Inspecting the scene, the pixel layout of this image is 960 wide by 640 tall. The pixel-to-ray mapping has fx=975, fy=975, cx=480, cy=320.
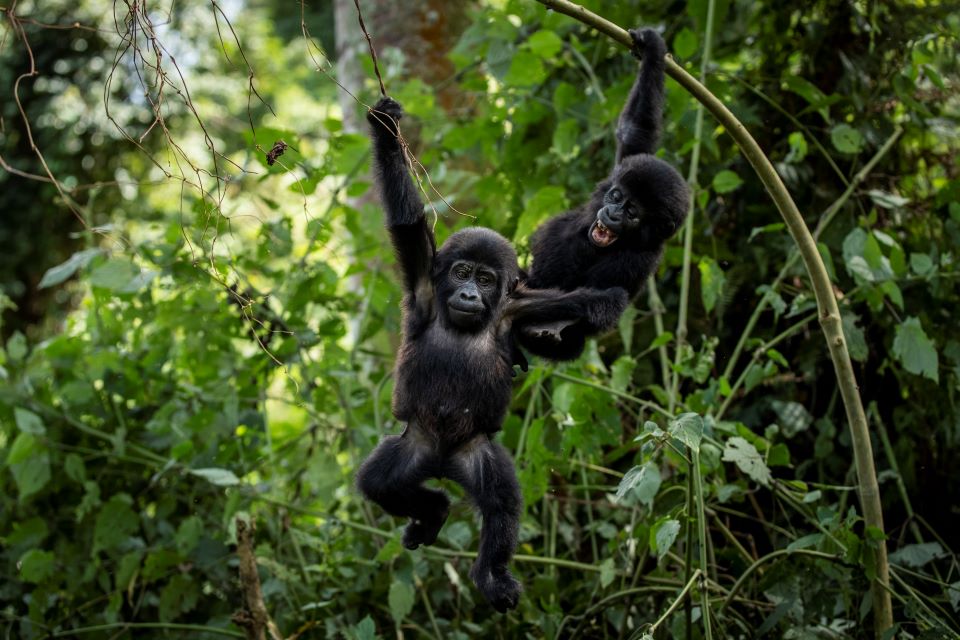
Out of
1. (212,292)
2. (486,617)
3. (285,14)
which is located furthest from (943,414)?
(285,14)

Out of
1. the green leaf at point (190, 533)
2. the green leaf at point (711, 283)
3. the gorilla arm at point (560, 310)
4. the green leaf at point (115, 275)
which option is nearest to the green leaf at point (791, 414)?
the green leaf at point (711, 283)

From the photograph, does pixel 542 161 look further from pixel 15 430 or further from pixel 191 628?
pixel 15 430

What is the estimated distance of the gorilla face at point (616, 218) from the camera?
12.0 feet

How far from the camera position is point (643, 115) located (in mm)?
4016

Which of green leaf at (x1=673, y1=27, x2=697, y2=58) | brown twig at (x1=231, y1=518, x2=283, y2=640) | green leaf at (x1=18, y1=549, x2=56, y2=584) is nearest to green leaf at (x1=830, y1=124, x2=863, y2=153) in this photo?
green leaf at (x1=673, y1=27, x2=697, y2=58)

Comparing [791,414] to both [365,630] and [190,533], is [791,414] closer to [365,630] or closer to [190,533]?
[365,630]

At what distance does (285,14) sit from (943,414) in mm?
10243

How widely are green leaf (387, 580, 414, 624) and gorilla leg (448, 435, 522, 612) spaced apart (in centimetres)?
101

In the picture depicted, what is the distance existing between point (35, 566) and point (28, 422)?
717mm

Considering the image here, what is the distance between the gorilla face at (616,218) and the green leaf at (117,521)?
113 inches

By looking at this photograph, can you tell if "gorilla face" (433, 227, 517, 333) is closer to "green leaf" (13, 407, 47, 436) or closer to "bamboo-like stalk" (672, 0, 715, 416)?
"bamboo-like stalk" (672, 0, 715, 416)

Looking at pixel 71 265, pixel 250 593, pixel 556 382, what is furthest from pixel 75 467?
pixel 556 382

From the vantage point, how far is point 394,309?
509 centimetres

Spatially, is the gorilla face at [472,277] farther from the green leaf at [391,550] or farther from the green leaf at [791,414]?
the green leaf at [791,414]
